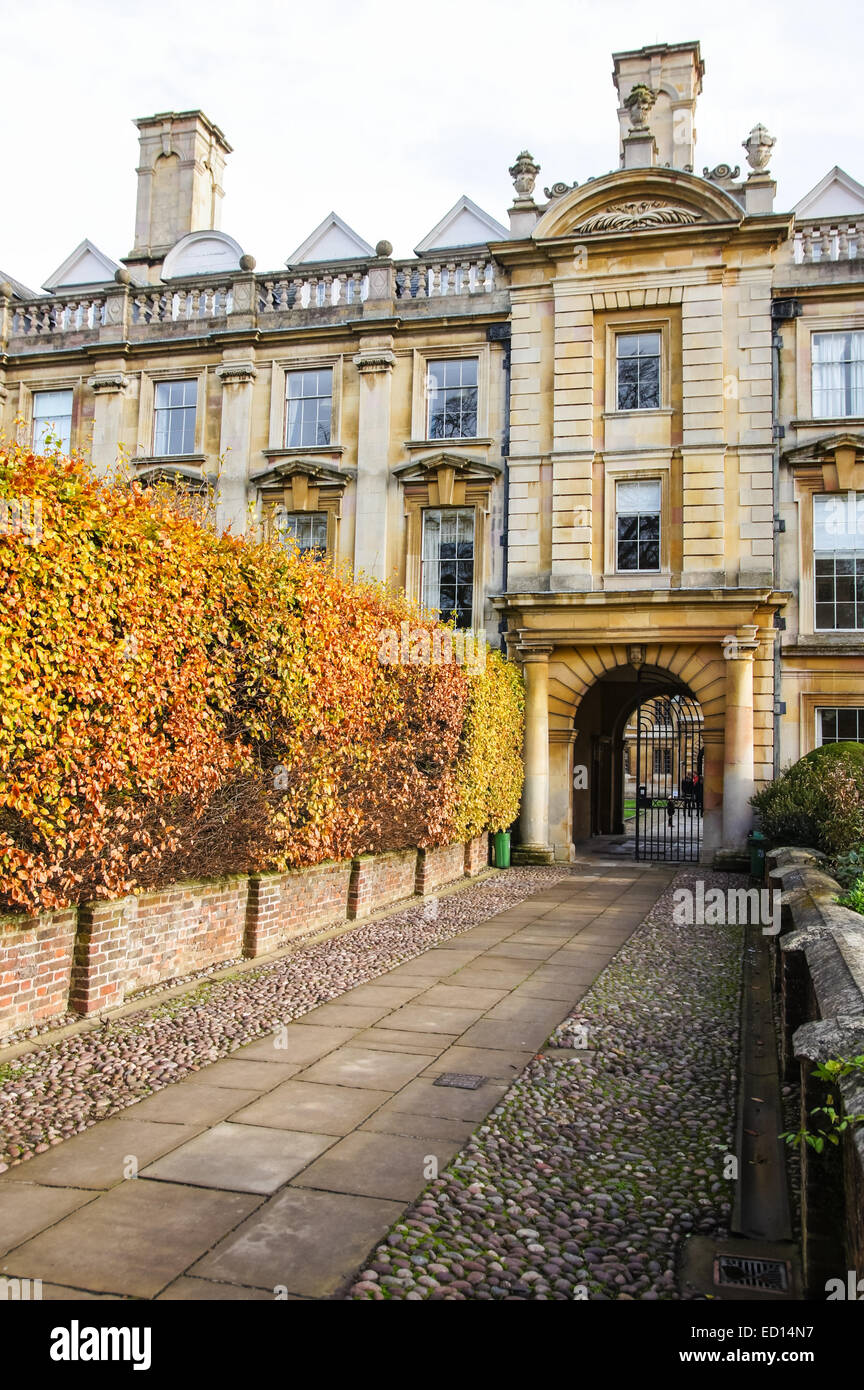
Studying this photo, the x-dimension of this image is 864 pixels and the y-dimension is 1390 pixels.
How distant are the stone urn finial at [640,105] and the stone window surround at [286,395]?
297 inches

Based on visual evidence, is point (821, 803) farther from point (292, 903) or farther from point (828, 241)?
point (828, 241)

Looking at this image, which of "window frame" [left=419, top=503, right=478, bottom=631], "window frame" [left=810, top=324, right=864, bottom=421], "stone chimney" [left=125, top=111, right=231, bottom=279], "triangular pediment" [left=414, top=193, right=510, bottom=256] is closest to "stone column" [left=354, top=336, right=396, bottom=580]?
"window frame" [left=419, top=503, right=478, bottom=631]

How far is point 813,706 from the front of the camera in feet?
60.2

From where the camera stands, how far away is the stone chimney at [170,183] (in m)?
25.1

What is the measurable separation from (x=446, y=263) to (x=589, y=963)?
1660 centimetres

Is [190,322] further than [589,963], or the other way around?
[190,322]

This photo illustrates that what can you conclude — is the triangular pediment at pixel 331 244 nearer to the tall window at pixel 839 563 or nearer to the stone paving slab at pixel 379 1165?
the tall window at pixel 839 563

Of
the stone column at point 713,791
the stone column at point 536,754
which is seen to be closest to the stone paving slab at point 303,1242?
the stone column at point 536,754

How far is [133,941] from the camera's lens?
25.0 feet

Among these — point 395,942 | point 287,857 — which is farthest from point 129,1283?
point 395,942

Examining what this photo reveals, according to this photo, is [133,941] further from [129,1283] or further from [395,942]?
[129,1283]

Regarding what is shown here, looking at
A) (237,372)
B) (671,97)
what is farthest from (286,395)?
(671,97)

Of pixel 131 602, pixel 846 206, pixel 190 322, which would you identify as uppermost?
pixel 846 206

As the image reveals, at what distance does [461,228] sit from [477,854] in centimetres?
1455
